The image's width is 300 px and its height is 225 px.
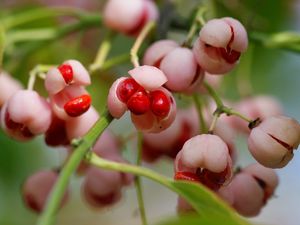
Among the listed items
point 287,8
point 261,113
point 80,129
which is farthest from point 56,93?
point 287,8

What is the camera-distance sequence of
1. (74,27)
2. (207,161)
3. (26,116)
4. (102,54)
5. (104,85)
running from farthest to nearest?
(104,85)
(74,27)
(102,54)
(26,116)
(207,161)

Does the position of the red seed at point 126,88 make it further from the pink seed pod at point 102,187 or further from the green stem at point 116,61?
the pink seed pod at point 102,187

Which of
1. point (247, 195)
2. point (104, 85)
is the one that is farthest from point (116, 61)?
point (104, 85)

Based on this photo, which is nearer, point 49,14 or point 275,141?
point 275,141

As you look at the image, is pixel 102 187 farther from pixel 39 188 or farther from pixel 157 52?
pixel 157 52

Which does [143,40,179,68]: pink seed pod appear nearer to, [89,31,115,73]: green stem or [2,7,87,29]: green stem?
[89,31,115,73]: green stem

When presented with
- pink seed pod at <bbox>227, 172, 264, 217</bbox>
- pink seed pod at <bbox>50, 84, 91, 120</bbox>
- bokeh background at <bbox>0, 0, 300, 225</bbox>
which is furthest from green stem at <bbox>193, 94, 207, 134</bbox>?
bokeh background at <bbox>0, 0, 300, 225</bbox>
